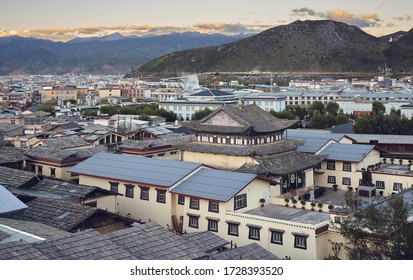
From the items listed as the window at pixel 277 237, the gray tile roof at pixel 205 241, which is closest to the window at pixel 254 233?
the window at pixel 277 237

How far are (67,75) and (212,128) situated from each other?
116802mm

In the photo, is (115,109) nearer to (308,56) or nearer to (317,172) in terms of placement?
(317,172)

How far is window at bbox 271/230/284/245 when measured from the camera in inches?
506

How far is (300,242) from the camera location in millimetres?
12500

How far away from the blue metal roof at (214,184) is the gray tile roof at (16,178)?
3.98 m

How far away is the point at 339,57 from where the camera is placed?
84.3 metres

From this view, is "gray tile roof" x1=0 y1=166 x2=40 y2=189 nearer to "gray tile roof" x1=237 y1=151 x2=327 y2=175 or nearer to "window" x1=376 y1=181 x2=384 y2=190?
"gray tile roof" x1=237 y1=151 x2=327 y2=175

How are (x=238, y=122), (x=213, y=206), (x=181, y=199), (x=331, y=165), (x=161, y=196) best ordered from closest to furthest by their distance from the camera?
(x=213, y=206) < (x=181, y=199) < (x=161, y=196) < (x=238, y=122) < (x=331, y=165)

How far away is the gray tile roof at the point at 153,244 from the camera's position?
897 centimetres

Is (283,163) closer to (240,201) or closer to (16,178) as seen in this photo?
(240,201)

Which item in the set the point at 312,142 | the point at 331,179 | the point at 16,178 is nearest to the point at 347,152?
the point at 331,179

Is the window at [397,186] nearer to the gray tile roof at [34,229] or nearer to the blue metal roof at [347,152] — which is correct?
the blue metal roof at [347,152]

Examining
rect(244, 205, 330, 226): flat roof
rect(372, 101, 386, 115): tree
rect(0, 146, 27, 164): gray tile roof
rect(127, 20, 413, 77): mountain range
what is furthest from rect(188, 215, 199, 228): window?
rect(127, 20, 413, 77): mountain range

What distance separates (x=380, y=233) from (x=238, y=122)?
8637mm
